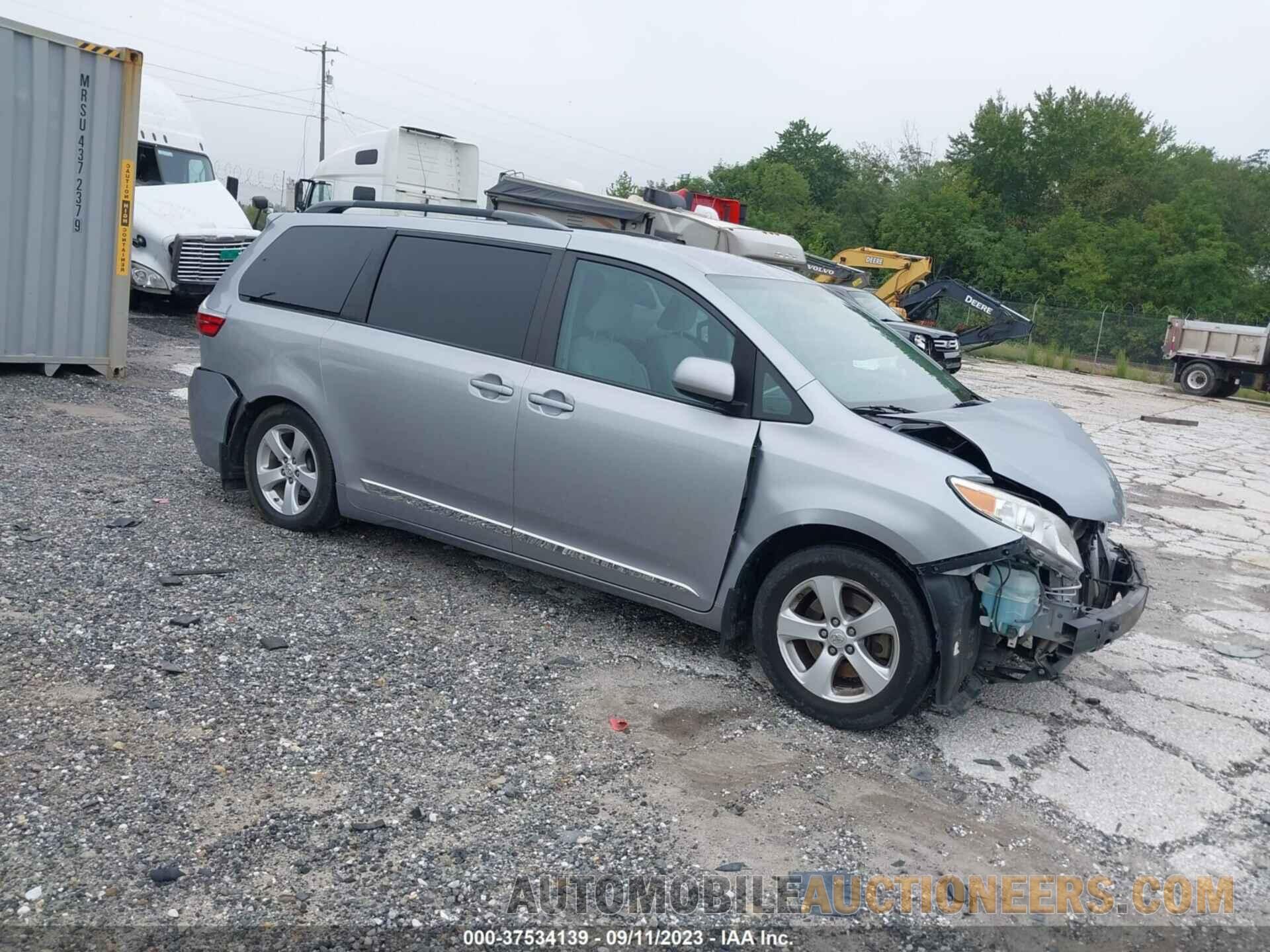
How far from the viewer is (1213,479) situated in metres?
11.0

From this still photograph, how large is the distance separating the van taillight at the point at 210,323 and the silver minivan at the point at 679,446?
0.5 inches

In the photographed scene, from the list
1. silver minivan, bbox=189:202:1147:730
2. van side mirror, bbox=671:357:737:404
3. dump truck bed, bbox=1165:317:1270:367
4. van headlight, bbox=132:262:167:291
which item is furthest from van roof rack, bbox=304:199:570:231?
dump truck bed, bbox=1165:317:1270:367

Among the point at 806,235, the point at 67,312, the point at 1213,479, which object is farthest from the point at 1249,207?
the point at 67,312

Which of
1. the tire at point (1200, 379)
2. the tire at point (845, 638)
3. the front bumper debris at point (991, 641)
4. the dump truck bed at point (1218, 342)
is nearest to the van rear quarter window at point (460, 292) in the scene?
the tire at point (845, 638)

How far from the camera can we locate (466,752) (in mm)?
3568

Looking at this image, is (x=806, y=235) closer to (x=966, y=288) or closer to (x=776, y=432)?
(x=966, y=288)

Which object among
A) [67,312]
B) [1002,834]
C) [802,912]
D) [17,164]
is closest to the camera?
[802,912]

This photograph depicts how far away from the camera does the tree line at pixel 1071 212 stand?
38.3 m

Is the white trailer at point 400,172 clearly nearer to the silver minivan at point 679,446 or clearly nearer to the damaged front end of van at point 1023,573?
the silver minivan at point 679,446

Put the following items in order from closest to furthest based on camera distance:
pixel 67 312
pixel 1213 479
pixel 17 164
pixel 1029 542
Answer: pixel 1029 542 → pixel 17 164 → pixel 67 312 → pixel 1213 479

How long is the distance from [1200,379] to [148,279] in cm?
2396

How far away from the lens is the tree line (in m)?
38.3

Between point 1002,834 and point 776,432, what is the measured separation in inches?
67.1

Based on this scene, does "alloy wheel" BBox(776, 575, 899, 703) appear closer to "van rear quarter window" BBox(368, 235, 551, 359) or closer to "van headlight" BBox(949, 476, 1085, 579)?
"van headlight" BBox(949, 476, 1085, 579)
